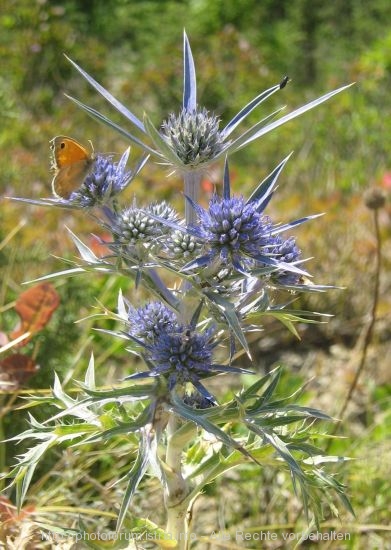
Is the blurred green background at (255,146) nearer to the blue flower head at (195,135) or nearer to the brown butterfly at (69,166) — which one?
the blue flower head at (195,135)

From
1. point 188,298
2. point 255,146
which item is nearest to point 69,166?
point 188,298

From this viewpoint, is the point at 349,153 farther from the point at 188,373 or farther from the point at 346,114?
the point at 188,373

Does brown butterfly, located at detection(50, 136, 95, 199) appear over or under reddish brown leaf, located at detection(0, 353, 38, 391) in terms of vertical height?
over

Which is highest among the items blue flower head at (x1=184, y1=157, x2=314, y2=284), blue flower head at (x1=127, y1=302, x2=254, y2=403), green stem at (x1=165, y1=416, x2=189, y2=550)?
blue flower head at (x1=184, y1=157, x2=314, y2=284)

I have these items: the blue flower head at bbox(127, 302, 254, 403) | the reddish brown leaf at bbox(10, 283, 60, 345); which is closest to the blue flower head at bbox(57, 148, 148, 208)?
the blue flower head at bbox(127, 302, 254, 403)

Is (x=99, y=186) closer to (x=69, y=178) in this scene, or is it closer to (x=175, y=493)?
(x=69, y=178)

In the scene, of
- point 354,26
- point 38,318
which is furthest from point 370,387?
point 354,26

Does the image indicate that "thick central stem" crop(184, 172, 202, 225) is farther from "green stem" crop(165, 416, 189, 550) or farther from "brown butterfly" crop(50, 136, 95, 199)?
"green stem" crop(165, 416, 189, 550)
